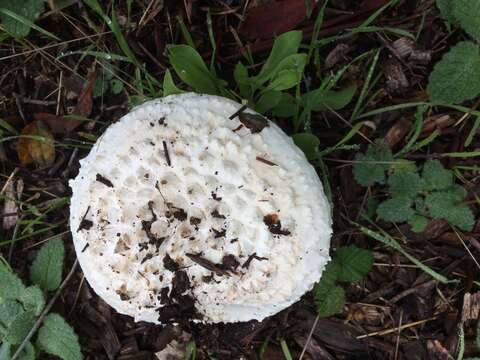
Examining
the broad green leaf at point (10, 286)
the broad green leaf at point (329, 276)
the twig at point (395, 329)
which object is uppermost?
the broad green leaf at point (329, 276)

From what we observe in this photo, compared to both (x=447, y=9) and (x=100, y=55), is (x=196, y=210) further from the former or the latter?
(x=447, y=9)

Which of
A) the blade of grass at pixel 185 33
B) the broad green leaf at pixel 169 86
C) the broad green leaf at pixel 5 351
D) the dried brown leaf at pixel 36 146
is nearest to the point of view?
the broad green leaf at pixel 169 86

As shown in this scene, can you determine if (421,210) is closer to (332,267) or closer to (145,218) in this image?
(332,267)

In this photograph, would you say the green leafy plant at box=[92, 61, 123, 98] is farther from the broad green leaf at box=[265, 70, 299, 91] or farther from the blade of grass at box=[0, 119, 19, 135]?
the broad green leaf at box=[265, 70, 299, 91]

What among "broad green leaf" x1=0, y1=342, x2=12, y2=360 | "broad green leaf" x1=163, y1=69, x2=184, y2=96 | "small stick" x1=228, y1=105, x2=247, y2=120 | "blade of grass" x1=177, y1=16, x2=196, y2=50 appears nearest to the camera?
"small stick" x1=228, y1=105, x2=247, y2=120

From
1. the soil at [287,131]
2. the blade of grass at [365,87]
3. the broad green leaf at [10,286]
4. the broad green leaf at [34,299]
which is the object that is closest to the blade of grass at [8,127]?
the soil at [287,131]

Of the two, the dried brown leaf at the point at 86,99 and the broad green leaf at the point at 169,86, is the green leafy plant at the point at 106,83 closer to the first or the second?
the dried brown leaf at the point at 86,99

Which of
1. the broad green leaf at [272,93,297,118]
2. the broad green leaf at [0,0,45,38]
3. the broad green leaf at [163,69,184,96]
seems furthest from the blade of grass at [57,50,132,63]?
the broad green leaf at [272,93,297,118]
